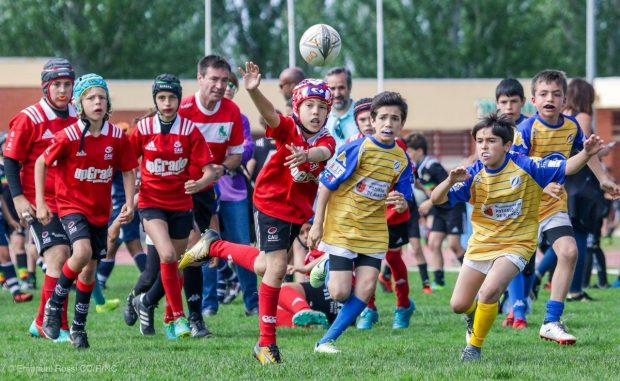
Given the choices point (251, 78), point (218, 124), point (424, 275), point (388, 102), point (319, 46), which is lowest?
point (424, 275)

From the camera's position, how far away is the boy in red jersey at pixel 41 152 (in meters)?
8.80

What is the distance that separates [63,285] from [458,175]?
3158 millimetres

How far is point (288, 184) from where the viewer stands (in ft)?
25.9

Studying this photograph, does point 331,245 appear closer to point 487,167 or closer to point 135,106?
point 487,167

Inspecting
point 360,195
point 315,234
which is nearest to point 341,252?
point 315,234

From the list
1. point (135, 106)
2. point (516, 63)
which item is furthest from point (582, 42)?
point (135, 106)

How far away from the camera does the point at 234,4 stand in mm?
49312

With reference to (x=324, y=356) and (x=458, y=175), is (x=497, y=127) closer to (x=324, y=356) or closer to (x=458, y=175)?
(x=458, y=175)

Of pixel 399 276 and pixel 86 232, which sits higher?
pixel 86 232

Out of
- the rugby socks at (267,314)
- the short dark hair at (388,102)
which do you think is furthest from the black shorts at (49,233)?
the short dark hair at (388,102)

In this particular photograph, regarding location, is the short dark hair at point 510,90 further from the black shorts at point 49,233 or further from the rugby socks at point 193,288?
the black shorts at point 49,233

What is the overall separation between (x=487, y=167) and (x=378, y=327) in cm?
256

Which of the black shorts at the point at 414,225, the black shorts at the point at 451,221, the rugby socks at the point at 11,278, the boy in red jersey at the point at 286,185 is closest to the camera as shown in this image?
the boy in red jersey at the point at 286,185

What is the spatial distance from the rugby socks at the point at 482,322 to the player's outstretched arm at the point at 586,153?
1157 millimetres
